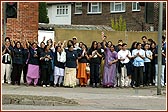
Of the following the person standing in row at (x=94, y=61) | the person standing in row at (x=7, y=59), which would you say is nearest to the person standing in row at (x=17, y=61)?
the person standing in row at (x=7, y=59)

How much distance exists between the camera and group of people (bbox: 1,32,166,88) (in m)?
19.7

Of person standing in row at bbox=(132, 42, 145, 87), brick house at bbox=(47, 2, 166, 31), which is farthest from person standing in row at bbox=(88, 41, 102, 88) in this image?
brick house at bbox=(47, 2, 166, 31)

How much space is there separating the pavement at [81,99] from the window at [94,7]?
3054 centimetres

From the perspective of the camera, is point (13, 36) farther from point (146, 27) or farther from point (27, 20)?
point (146, 27)

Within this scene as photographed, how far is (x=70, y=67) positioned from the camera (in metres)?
19.7

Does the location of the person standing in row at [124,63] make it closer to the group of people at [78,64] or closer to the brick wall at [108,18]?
the group of people at [78,64]

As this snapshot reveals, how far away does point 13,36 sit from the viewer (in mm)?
23922

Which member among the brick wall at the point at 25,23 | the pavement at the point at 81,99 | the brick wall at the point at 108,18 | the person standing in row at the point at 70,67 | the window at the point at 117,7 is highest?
the window at the point at 117,7

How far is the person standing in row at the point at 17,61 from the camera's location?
1961cm

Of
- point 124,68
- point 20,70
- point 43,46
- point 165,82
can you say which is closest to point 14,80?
point 20,70

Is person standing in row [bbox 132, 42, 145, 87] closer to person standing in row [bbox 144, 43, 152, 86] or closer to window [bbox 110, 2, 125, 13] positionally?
person standing in row [bbox 144, 43, 152, 86]

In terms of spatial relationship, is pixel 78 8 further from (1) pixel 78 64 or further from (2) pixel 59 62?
(2) pixel 59 62

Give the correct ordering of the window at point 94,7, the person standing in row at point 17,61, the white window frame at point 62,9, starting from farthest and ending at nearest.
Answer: the white window frame at point 62,9, the window at point 94,7, the person standing in row at point 17,61

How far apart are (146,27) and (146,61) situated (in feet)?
79.7
